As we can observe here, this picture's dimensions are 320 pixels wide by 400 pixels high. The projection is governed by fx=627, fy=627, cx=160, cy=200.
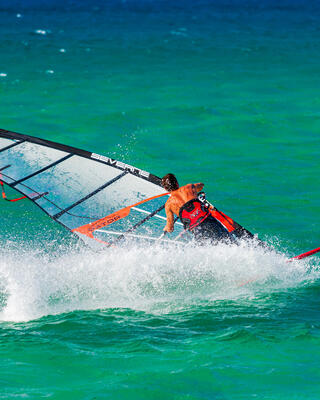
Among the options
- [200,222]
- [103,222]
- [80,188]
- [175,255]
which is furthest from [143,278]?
[80,188]

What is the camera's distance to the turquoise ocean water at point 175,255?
615cm

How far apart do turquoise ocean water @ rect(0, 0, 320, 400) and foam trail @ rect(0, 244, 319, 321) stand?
0.03 meters

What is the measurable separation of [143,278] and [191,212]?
3.61ft

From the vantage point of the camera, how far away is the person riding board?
318 inches

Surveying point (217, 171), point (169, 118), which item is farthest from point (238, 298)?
point (169, 118)

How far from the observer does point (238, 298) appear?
7730 mm

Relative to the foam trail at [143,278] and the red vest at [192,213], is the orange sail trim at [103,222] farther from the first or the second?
the red vest at [192,213]

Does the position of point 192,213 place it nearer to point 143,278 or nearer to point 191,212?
point 191,212

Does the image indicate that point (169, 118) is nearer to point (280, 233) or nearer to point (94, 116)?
point (94, 116)

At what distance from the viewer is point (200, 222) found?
8.55 meters

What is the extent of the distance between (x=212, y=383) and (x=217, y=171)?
7970 mm

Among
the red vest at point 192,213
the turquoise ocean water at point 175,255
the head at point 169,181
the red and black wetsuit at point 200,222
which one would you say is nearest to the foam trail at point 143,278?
the turquoise ocean water at point 175,255

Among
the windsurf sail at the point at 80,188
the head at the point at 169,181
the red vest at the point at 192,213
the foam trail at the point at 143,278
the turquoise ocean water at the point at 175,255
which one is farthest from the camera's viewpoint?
the windsurf sail at the point at 80,188

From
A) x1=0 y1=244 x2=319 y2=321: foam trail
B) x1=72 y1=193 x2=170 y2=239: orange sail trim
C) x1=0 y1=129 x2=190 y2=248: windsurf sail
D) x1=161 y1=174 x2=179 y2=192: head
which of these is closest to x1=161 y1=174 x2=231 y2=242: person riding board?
x1=161 y1=174 x2=179 y2=192: head
